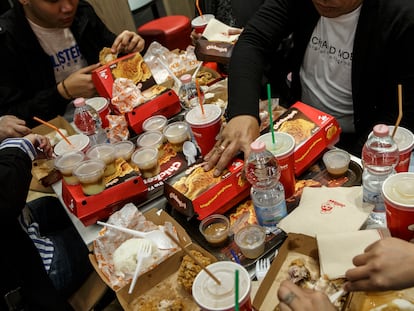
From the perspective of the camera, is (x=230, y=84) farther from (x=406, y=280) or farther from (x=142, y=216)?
(x=406, y=280)

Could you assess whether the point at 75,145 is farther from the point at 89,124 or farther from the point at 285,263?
the point at 285,263

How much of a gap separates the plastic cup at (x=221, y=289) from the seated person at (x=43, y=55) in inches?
62.2

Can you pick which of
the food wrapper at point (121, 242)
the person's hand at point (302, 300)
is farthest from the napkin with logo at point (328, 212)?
the food wrapper at point (121, 242)

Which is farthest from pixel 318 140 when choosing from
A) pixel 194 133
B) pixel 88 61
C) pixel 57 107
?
pixel 88 61

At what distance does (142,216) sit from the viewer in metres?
1.51

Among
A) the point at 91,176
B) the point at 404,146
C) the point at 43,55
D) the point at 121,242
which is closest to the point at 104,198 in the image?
the point at 91,176

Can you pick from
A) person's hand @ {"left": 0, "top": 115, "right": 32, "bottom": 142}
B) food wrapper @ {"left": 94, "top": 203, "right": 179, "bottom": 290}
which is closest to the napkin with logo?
food wrapper @ {"left": 94, "top": 203, "right": 179, "bottom": 290}

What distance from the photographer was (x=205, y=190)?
1428 millimetres

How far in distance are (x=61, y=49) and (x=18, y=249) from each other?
60.7 inches

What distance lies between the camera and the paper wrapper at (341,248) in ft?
3.67

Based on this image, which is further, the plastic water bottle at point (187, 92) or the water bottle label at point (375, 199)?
the plastic water bottle at point (187, 92)

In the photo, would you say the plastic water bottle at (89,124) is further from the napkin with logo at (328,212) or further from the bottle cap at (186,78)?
the napkin with logo at (328,212)

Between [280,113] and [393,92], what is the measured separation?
0.49 metres

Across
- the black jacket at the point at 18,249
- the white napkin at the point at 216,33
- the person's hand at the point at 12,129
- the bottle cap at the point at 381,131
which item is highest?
the white napkin at the point at 216,33
